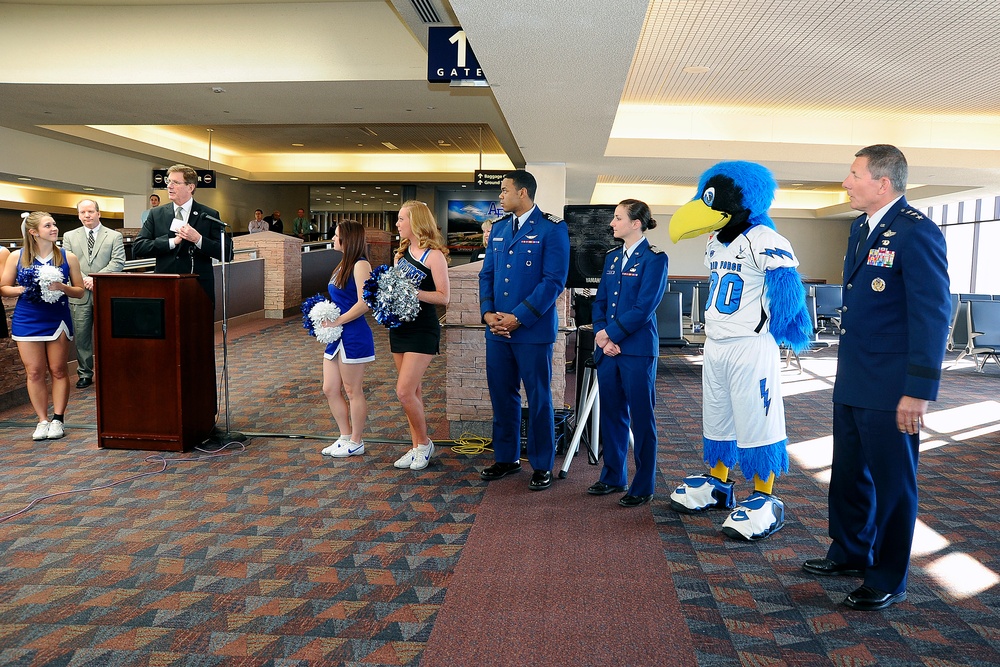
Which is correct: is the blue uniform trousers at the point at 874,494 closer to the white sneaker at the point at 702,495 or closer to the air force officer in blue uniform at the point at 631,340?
the white sneaker at the point at 702,495

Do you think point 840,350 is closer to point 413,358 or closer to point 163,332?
point 413,358

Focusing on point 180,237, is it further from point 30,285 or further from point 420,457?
point 420,457

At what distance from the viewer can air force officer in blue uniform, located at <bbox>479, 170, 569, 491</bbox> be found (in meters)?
4.26

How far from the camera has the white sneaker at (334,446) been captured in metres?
4.92

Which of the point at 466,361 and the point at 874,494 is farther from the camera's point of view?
the point at 466,361

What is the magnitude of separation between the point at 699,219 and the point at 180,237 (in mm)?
3290

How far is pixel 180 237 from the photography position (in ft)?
15.9

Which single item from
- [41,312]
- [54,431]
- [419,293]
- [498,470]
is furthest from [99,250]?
[498,470]

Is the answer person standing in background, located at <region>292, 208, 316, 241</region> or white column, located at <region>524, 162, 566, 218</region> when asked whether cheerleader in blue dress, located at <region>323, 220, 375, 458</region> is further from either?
person standing in background, located at <region>292, 208, 316, 241</region>

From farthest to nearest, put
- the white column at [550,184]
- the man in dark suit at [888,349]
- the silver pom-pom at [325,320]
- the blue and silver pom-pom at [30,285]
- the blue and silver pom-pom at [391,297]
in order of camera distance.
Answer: the white column at [550,184] < the blue and silver pom-pom at [30,285] < the silver pom-pom at [325,320] < the blue and silver pom-pom at [391,297] < the man in dark suit at [888,349]

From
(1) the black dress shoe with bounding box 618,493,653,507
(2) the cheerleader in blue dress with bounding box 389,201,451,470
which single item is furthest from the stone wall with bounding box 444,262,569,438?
(1) the black dress shoe with bounding box 618,493,653,507

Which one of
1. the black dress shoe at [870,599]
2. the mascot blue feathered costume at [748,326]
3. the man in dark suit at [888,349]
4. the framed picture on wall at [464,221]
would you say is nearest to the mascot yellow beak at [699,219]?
the mascot blue feathered costume at [748,326]

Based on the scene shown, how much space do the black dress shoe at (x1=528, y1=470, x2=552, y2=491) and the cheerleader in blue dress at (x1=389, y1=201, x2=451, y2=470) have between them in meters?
0.86

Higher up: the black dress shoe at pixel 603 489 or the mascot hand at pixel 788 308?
the mascot hand at pixel 788 308
